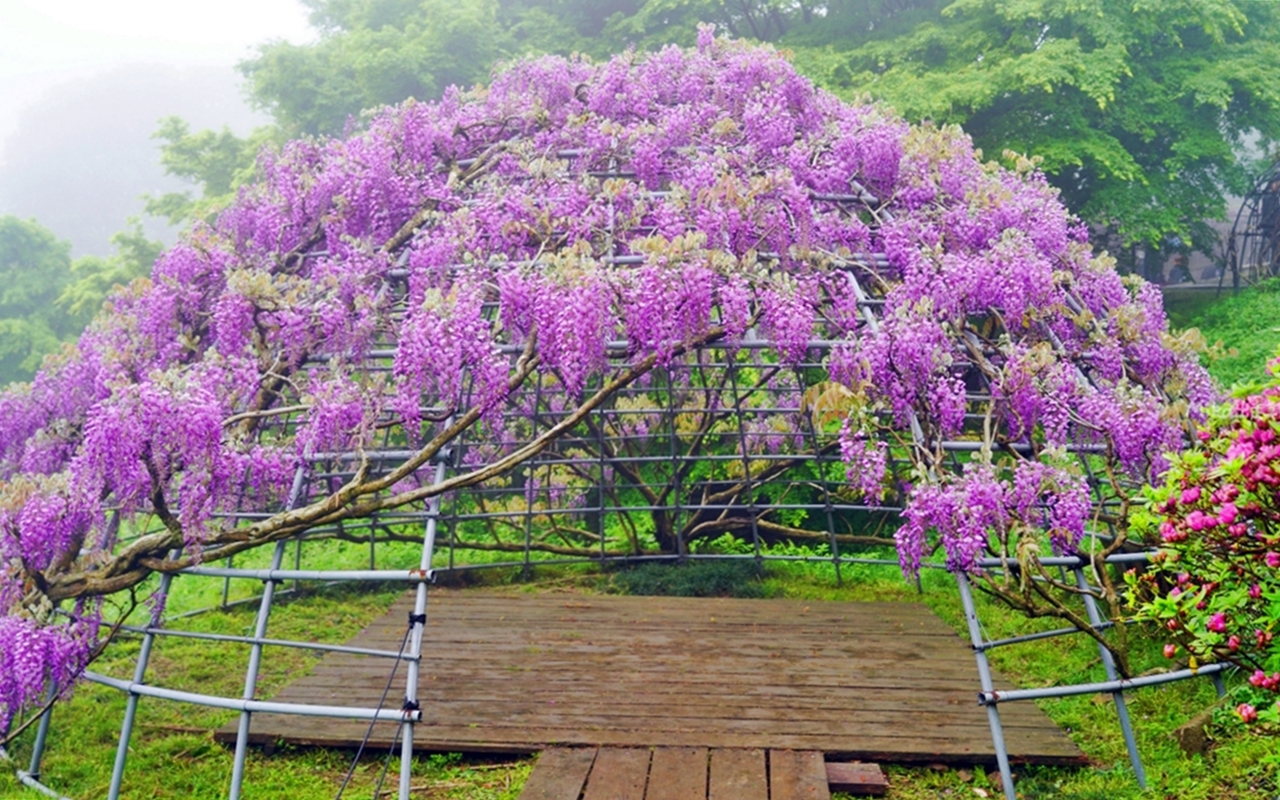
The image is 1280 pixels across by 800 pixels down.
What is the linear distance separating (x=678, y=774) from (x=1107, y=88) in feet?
31.7

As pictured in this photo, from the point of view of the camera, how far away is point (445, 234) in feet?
18.8

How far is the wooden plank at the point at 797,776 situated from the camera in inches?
167

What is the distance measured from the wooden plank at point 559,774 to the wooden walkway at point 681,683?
5.3 inches

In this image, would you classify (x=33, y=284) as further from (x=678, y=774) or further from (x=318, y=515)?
(x=678, y=774)

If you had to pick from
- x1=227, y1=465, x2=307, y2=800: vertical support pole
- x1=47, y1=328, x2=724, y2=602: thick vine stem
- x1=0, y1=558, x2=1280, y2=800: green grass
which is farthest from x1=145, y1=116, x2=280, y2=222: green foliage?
x1=227, y1=465, x2=307, y2=800: vertical support pole

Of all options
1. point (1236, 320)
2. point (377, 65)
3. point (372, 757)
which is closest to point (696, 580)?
point (372, 757)

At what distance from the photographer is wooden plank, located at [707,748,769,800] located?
426cm

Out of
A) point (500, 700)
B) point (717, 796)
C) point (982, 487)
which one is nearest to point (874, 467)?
point (982, 487)

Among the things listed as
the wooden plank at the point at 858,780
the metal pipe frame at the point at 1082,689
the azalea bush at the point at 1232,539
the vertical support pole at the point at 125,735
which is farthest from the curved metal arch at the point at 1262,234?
the vertical support pole at the point at 125,735

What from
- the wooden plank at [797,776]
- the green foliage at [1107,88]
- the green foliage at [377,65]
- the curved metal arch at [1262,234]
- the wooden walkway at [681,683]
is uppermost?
the green foliage at [377,65]

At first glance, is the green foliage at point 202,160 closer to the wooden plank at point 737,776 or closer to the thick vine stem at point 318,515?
the thick vine stem at point 318,515

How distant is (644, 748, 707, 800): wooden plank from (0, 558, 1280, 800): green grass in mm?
744

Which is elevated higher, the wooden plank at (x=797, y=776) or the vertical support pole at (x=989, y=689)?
the vertical support pole at (x=989, y=689)

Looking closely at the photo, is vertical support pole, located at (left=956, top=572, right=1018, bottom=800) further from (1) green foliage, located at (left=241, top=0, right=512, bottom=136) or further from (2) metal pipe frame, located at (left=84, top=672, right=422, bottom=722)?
(1) green foliage, located at (left=241, top=0, right=512, bottom=136)
